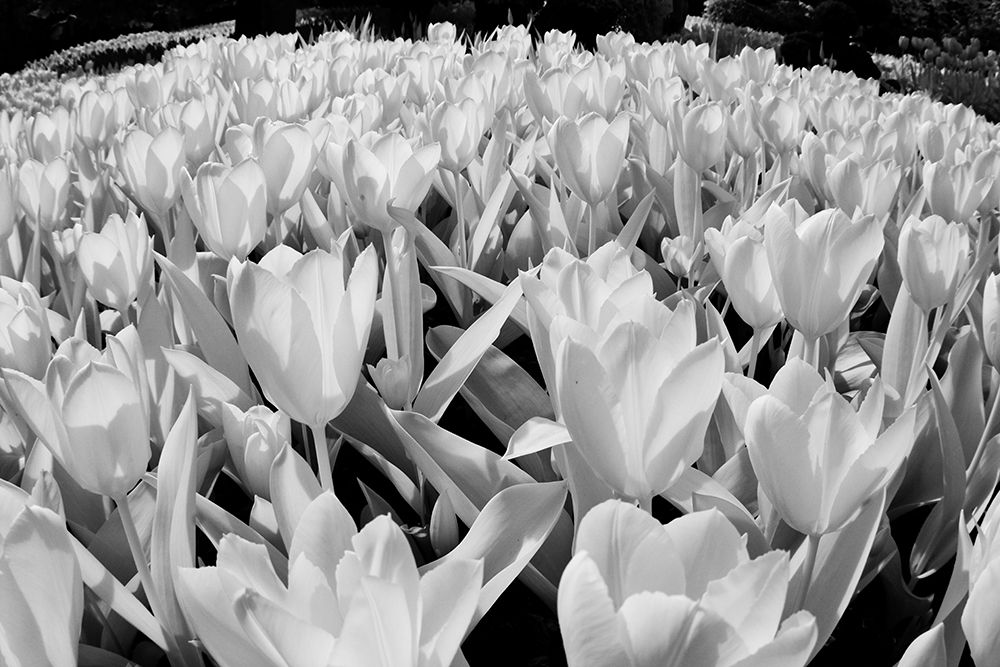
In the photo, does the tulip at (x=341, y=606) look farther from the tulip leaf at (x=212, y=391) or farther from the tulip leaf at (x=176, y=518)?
the tulip leaf at (x=212, y=391)

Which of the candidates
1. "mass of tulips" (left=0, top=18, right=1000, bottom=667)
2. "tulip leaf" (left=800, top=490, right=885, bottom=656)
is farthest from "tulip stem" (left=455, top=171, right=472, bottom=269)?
"tulip leaf" (left=800, top=490, right=885, bottom=656)

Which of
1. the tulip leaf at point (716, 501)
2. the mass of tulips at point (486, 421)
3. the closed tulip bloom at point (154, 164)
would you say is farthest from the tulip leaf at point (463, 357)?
the closed tulip bloom at point (154, 164)

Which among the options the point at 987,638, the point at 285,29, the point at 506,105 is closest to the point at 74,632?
the point at 987,638

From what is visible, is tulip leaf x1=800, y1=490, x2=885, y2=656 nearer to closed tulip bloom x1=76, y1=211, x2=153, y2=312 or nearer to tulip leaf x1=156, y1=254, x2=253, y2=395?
tulip leaf x1=156, y1=254, x2=253, y2=395

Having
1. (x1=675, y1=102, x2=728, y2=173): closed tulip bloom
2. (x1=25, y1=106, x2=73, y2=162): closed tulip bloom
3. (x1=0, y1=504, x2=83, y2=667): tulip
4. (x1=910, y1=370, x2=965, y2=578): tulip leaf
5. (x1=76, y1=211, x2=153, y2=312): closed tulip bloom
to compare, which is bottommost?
(x1=910, y1=370, x2=965, y2=578): tulip leaf

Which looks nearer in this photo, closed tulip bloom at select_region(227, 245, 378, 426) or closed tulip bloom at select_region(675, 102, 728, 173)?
closed tulip bloom at select_region(227, 245, 378, 426)

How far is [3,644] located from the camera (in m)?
0.59

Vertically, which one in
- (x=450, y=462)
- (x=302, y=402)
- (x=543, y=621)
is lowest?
(x=543, y=621)

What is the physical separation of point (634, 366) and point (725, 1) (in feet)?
75.6

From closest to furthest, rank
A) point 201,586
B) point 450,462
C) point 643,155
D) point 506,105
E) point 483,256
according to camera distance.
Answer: point 201,586 < point 450,462 < point 483,256 < point 643,155 < point 506,105

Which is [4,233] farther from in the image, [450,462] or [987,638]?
[987,638]

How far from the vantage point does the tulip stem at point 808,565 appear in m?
0.70

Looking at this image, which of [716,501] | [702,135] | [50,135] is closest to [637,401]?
[716,501]

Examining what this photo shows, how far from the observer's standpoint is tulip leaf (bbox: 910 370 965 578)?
911mm
